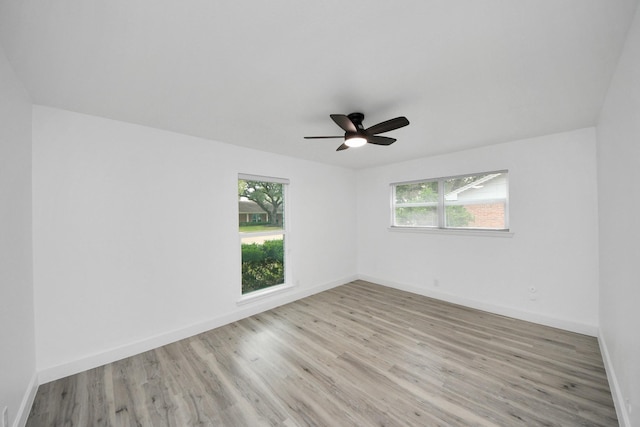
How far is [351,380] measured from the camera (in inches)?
82.7

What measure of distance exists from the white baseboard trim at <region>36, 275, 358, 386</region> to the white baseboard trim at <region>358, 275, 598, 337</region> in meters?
1.74

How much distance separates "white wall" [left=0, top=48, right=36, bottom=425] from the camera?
1468 millimetres

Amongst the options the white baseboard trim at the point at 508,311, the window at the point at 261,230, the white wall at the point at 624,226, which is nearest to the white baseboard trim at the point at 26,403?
the window at the point at 261,230

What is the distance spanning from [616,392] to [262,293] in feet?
11.6

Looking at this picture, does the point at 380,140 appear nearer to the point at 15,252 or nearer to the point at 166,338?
the point at 15,252

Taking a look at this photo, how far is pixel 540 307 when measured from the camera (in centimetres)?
311

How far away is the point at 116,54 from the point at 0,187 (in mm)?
1038

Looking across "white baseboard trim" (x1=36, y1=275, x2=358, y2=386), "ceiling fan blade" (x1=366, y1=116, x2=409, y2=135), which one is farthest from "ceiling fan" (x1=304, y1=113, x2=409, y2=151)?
"white baseboard trim" (x1=36, y1=275, x2=358, y2=386)

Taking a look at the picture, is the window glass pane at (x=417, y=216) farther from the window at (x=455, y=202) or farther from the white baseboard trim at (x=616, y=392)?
the white baseboard trim at (x=616, y=392)

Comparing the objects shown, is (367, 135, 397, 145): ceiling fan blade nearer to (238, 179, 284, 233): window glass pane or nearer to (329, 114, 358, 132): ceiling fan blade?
(329, 114, 358, 132): ceiling fan blade

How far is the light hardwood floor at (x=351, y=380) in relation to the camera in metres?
1.73

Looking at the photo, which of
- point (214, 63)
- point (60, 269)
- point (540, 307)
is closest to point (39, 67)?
point (214, 63)

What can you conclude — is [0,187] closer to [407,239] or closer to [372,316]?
[372,316]

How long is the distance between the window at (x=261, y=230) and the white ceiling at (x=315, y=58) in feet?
4.37
